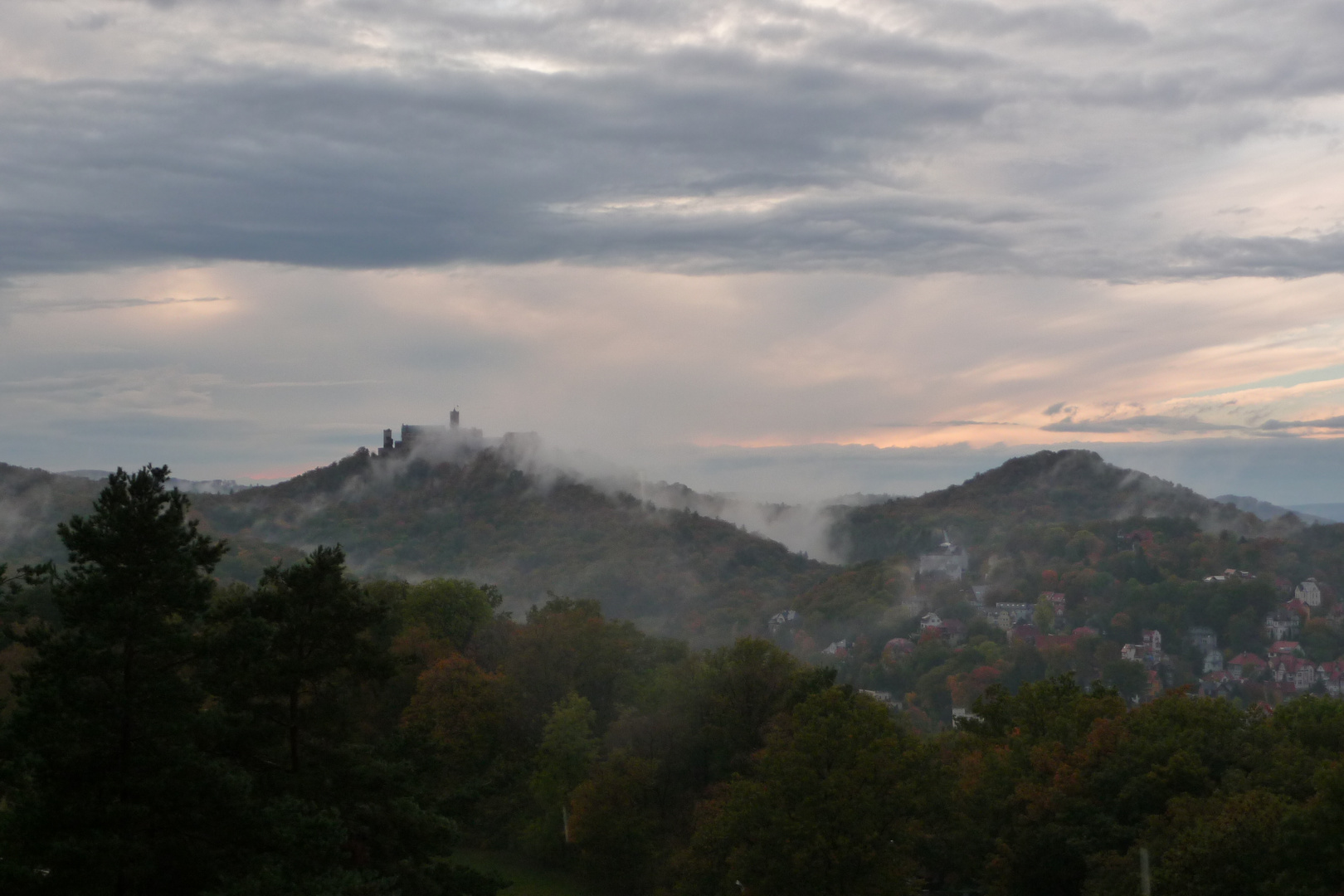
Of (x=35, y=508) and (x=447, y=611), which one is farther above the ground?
(x=35, y=508)

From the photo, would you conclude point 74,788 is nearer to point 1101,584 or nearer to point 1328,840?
point 1328,840

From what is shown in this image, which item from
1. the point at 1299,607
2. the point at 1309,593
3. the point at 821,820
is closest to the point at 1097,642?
the point at 1299,607

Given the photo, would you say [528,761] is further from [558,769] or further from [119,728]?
[119,728]

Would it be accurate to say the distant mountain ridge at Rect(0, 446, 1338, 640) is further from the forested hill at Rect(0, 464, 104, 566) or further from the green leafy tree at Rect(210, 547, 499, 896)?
the green leafy tree at Rect(210, 547, 499, 896)

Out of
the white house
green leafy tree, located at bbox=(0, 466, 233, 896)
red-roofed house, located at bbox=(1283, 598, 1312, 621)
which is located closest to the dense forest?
green leafy tree, located at bbox=(0, 466, 233, 896)

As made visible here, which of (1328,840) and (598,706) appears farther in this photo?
(598,706)

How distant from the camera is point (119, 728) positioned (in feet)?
54.3

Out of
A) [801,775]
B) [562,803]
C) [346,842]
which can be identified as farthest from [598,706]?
[346,842]

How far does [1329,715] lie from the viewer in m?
30.1

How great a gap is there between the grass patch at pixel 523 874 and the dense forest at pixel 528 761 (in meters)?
0.35

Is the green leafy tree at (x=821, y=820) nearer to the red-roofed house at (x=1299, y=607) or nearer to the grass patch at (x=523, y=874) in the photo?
the grass patch at (x=523, y=874)

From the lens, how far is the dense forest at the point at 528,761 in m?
16.5

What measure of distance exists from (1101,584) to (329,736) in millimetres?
134112

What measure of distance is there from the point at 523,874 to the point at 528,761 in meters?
4.13
